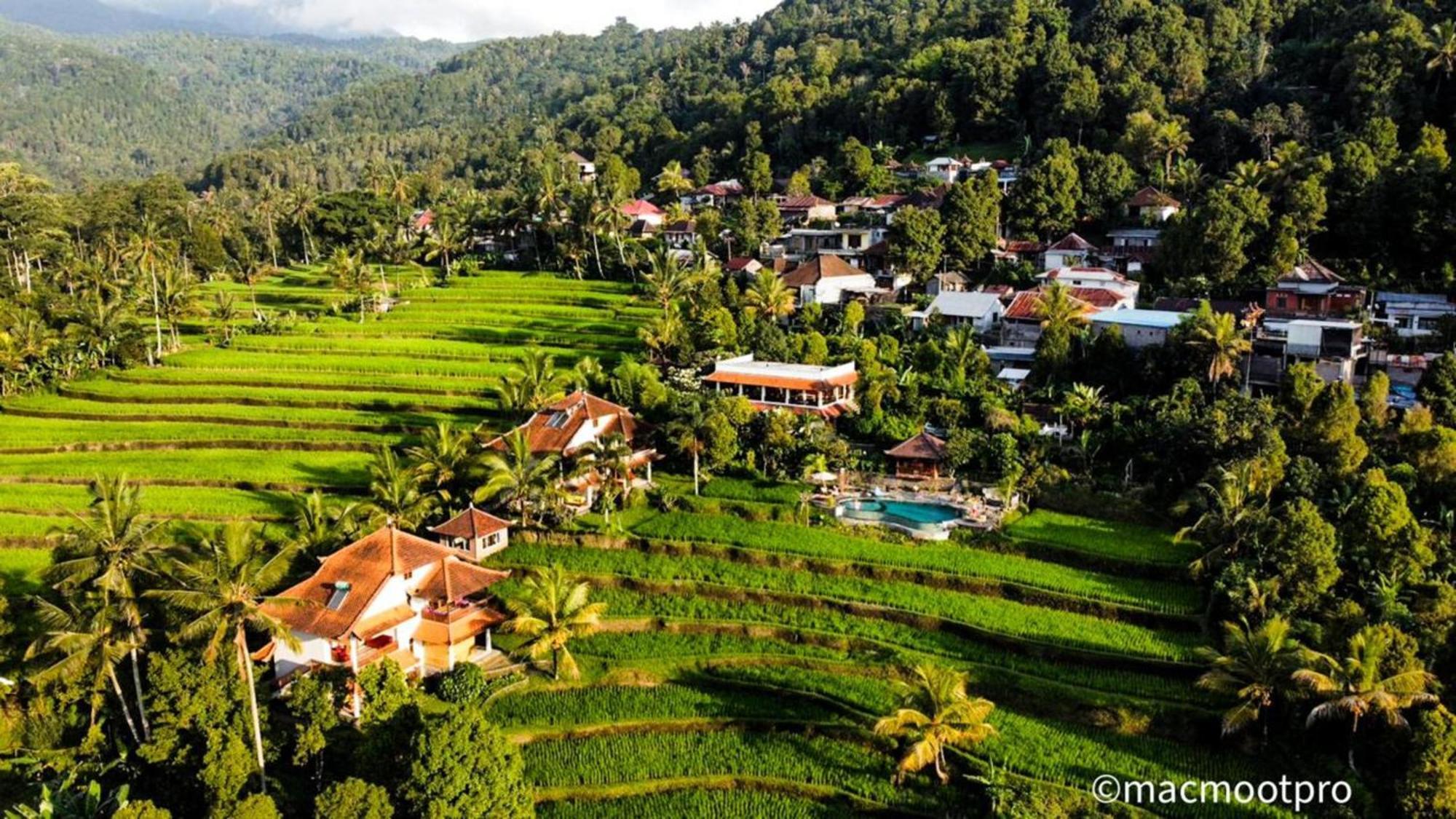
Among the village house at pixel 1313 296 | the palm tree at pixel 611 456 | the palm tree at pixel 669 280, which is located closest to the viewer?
the palm tree at pixel 611 456

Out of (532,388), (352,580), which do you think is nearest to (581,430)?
(532,388)

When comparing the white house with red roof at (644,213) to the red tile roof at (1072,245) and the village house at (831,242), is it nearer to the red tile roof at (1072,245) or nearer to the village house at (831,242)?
the village house at (831,242)

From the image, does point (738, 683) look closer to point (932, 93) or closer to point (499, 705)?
point (499, 705)

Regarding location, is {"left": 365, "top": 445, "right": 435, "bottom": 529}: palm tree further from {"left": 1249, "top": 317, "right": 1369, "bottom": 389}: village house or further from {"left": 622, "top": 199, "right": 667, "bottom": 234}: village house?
{"left": 622, "top": 199, "right": 667, "bottom": 234}: village house

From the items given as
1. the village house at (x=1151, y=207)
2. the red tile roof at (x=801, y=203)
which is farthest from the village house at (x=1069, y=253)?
the red tile roof at (x=801, y=203)

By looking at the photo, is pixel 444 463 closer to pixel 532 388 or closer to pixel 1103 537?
pixel 532 388
